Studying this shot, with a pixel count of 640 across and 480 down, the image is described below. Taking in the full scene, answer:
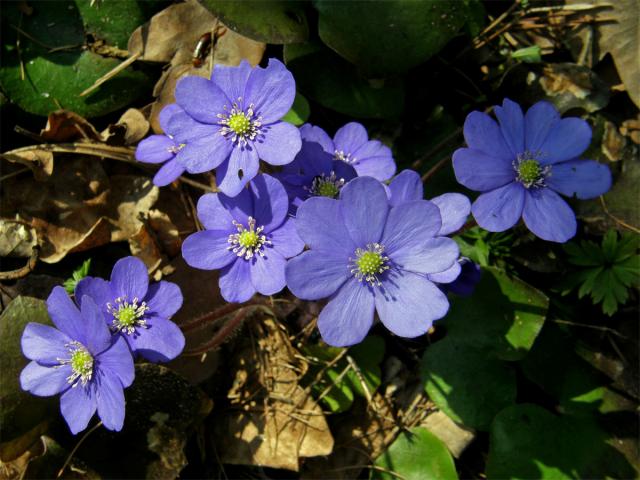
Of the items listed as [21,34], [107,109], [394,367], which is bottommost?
[394,367]

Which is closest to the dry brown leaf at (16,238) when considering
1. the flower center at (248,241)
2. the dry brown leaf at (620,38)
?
the flower center at (248,241)

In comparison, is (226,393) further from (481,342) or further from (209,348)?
(481,342)

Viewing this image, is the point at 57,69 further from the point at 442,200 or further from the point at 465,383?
the point at 465,383

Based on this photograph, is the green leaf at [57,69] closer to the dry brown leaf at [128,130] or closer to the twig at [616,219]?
the dry brown leaf at [128,130]

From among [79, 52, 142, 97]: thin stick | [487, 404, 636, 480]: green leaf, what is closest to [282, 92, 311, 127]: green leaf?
[79, 52, 142, 97]: thin stick

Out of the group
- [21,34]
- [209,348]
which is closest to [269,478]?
[209,348]
